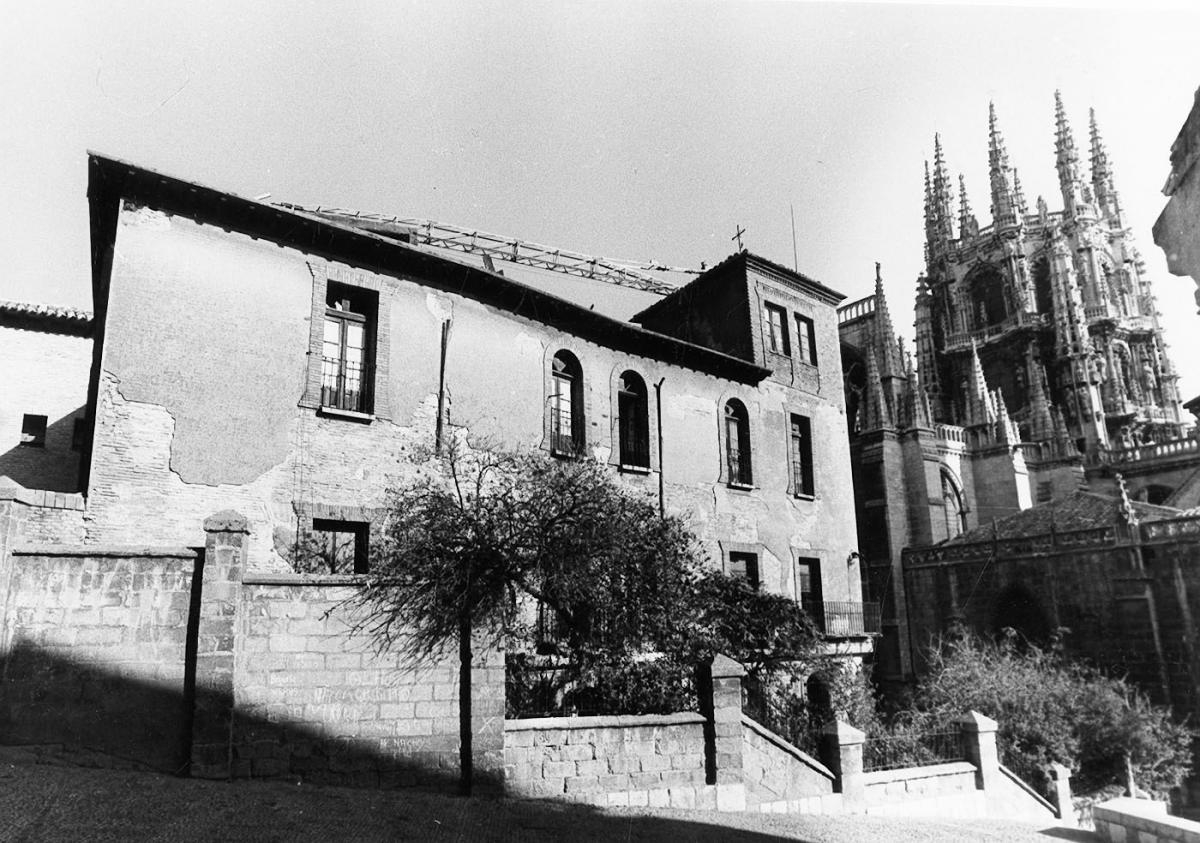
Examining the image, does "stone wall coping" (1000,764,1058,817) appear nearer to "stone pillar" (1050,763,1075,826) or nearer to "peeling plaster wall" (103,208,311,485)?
"stone pillar" (1050,763,1075,826)

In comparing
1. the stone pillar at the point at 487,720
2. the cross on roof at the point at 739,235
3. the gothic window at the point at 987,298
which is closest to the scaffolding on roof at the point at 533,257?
the cross on roof at the point at 739,235

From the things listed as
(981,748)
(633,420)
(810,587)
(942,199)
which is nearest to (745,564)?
(810,587)

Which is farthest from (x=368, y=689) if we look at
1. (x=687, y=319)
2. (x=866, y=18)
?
(x=687, y=319)

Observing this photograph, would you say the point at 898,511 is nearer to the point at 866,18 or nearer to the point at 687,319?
the point at 687,319

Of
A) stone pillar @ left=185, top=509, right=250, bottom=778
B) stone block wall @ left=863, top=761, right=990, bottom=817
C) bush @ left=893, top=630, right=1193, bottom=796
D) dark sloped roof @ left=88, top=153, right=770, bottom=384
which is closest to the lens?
stone pillar @ left=185, top=509, right=250, bottom=778

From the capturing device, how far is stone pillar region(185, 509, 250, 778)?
A: 8891 millimetres

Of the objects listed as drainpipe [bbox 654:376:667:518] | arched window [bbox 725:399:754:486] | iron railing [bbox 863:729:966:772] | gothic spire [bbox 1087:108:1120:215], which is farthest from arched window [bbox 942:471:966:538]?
gothic spire [bbox 1087:108:1120:215]

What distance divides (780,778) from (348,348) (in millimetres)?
10275

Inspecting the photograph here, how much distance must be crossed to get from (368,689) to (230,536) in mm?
2503

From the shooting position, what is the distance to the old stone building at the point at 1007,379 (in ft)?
107

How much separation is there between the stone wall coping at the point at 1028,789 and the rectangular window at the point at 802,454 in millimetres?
8266

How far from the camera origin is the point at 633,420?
61.7 feet

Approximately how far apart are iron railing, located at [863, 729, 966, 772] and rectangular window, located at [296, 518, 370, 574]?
370 inches

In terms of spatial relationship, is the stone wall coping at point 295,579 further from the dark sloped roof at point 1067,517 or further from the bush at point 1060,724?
the dark sloped roof at point 1067,517
